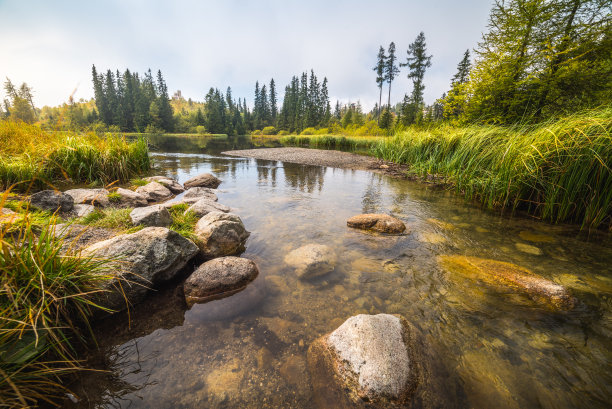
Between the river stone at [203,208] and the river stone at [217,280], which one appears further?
the river stone at [203,208]

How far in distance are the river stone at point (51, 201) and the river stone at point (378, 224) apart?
5.05m

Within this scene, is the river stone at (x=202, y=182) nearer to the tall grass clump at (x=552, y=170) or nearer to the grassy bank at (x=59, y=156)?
the grassy bank at (x=59, y=156)

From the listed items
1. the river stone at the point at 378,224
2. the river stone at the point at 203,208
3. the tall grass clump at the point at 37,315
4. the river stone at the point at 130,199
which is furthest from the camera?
the river stone at the point at 130,199

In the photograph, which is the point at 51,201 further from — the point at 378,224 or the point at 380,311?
the point at 378,224

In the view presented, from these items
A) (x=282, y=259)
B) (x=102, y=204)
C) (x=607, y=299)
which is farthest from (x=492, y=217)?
(x=102, y=204)

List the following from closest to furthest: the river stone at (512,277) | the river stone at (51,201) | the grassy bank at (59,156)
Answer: the river stone at (512,277), the river stone at (51,201), the grassy bank at (59,156)

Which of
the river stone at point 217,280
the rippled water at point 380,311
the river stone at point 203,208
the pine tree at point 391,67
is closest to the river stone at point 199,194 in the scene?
the river stone at point 203,208

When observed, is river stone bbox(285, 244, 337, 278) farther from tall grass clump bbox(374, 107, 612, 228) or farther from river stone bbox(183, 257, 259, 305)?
tall grass clump bbox(374, 107, 612, 228)

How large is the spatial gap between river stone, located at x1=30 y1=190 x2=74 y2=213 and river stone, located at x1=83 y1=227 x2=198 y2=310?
2.18m

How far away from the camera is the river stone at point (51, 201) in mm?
3508

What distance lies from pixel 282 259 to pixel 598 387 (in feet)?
10.2

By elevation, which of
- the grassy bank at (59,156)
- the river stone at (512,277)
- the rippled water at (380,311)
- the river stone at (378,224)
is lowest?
the rippled water at (380,311)

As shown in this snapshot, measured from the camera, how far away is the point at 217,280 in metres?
2.64

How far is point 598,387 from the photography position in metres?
1.64
